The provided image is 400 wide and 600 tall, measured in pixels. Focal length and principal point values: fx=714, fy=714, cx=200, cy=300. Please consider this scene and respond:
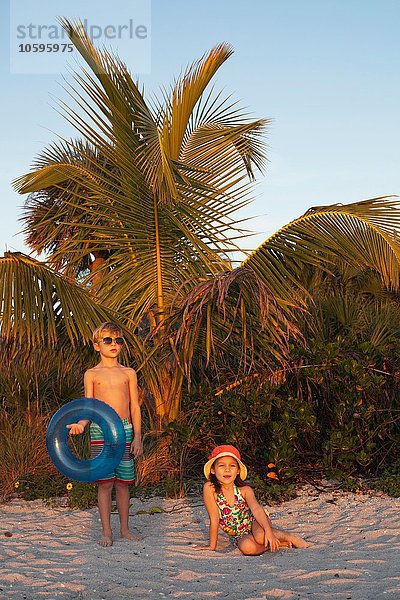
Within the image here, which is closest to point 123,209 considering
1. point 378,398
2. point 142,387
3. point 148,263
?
point 148,263

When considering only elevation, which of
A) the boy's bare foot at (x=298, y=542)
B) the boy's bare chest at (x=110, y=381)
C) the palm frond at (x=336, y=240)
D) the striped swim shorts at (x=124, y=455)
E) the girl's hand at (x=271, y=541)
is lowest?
the boy's bare foot at (x=298, y=542)

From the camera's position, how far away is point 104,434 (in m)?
5.22

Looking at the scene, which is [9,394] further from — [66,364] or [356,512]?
[356,512]

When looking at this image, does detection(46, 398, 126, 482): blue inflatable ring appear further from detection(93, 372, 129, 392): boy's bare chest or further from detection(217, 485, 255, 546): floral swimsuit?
detection(217, 485, 255, 546): floral swimsuit

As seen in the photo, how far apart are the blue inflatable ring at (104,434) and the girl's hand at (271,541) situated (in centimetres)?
120

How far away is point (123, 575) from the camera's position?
173 inches

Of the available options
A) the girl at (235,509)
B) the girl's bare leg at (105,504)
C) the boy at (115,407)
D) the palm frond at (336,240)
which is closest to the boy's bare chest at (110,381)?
the boy at (115,407)

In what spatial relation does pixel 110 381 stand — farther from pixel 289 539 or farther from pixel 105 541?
pixel 289 539

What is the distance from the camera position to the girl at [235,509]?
16.1 feet

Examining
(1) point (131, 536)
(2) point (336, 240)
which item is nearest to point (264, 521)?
(1) point (131, 536)

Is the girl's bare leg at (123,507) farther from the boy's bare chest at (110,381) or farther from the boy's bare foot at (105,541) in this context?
the boy's bare chest at (110,381)

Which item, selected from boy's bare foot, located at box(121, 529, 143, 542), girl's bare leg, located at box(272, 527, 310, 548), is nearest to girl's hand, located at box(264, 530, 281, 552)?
girl's bare leg, located at box(272, 527, 310, 548)

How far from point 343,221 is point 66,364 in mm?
3450

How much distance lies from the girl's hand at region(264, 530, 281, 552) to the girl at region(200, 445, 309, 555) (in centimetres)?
3
